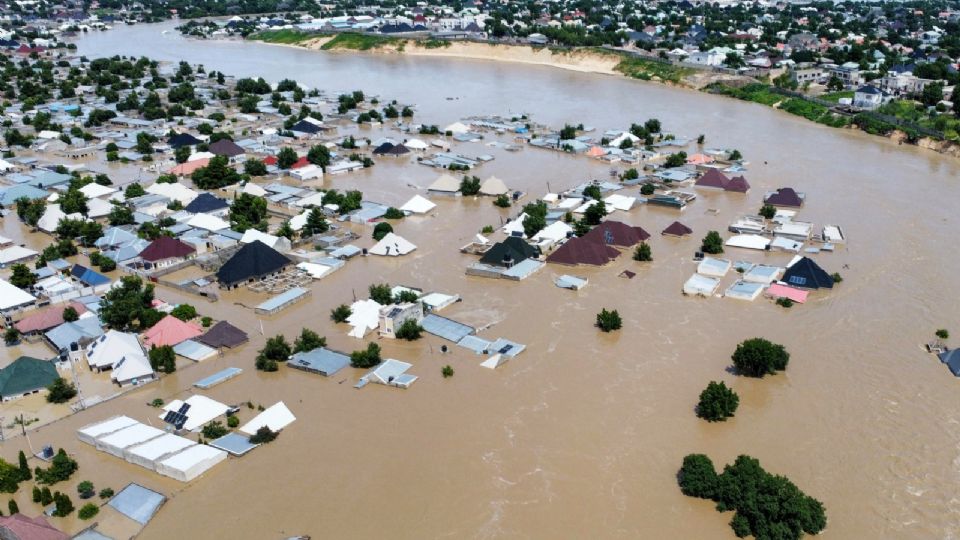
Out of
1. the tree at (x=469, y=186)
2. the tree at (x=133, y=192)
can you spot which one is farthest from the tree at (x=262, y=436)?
the tree at (x=133, y=192)

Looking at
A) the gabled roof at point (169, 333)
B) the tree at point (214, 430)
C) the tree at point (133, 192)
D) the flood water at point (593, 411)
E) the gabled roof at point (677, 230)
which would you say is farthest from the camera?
the tree at point (133, 192)

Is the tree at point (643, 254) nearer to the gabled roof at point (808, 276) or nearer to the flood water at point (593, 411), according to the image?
the flood water at point (593, 411)

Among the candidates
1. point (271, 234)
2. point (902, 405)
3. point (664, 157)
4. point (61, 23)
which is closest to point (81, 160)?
point (271, 234)

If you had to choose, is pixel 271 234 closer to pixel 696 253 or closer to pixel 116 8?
pixel 696 253

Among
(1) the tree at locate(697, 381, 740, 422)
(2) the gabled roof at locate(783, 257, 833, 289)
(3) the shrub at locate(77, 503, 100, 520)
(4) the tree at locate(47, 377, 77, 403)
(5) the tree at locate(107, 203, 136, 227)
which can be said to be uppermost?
(2) the gabled roof at locate(783, 257, 833, 289)

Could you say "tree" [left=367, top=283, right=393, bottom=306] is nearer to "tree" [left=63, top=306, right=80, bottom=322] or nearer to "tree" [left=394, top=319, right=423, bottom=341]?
"tree" [left=394, top=319, right=423, bottom=341]

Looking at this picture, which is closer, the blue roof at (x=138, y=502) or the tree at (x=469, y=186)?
the blue roof at (x=138, y=502)

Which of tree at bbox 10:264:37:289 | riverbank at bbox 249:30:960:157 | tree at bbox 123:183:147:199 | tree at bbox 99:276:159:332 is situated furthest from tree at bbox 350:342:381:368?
riverbank at bbox 249:30:960:157

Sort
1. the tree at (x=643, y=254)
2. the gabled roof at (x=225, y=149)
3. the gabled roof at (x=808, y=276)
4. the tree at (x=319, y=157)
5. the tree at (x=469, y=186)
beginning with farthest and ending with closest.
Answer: the gabled roof at (x=225, y=149)
the tree at (x=319, y=157)
the tree at (x=469, y=186)
the tree at (x=643, y=254)
the gabled roof at (x=808, y=276)
